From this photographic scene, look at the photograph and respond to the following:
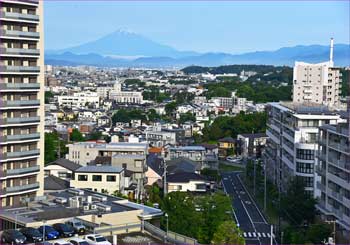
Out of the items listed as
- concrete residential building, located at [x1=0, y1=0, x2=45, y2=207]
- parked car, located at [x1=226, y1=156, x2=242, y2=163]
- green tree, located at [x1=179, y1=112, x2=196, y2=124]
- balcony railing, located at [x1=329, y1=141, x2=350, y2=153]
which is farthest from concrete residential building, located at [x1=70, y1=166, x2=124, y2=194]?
green tree, located at [x1=179, y1=112, x2=196, y2=124]

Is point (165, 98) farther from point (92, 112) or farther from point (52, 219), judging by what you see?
point (52, 219)

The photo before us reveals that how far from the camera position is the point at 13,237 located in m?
7.74

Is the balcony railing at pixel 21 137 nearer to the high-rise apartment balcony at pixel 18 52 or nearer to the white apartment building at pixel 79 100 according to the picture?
the high-rise apartment balcony at pixel 18 52

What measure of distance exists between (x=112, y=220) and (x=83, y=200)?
45.9 inches

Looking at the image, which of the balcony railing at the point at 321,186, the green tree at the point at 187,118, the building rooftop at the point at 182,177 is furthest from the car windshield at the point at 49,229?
the green tree at the point at 187,118

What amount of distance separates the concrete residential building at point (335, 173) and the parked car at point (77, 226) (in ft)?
15.3

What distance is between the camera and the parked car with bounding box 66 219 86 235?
805 centimetres

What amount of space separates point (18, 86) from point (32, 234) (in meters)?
3.80

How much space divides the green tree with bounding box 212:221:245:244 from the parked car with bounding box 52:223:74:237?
219cm

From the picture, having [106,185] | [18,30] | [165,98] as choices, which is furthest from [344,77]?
[18,30]

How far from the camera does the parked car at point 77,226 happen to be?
26.4ft

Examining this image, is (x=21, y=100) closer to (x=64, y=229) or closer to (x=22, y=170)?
(x=22, y=170)

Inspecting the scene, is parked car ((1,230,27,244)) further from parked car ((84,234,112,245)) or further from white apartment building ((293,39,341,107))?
white apartment building ((293,39,341,107))

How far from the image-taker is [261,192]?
17828mm
